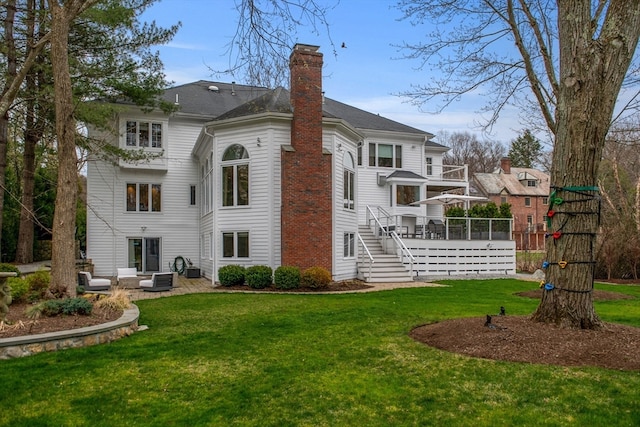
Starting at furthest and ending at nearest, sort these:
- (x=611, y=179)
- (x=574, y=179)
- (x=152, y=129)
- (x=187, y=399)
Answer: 1. (x=611, y=179)
2. (x=152, y=129)
3. (x=574, y=179)
4. (x=187, y=399)

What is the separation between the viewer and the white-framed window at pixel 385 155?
23.9m

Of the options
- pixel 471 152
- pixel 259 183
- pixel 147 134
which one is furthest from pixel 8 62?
pixel 471 152

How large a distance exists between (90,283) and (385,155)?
1500 centimetres

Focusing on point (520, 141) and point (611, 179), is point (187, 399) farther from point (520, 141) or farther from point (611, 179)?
point (520, 141)

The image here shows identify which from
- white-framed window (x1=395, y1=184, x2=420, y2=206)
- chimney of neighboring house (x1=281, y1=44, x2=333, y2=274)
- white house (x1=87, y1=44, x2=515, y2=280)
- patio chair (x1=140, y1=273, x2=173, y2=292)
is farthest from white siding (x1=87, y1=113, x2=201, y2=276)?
white-framed window (x1=395, y1=184, x2=420, y2=206)

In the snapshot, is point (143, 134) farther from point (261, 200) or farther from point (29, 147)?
point (261, 200)

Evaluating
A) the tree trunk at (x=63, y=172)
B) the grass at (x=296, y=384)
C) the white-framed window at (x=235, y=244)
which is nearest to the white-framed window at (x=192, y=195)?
the white-framed window at (x=235, y=244)

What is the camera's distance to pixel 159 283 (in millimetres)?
14812

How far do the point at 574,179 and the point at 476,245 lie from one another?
14666mm

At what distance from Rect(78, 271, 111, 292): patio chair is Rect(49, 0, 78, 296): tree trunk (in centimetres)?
531

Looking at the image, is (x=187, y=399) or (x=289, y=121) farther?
(x=289, y=121)

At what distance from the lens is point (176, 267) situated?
20.6m

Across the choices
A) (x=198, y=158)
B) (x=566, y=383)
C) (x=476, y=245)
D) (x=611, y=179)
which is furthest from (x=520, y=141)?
(x=566, y=383)

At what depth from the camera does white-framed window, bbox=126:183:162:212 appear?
20266 mm
